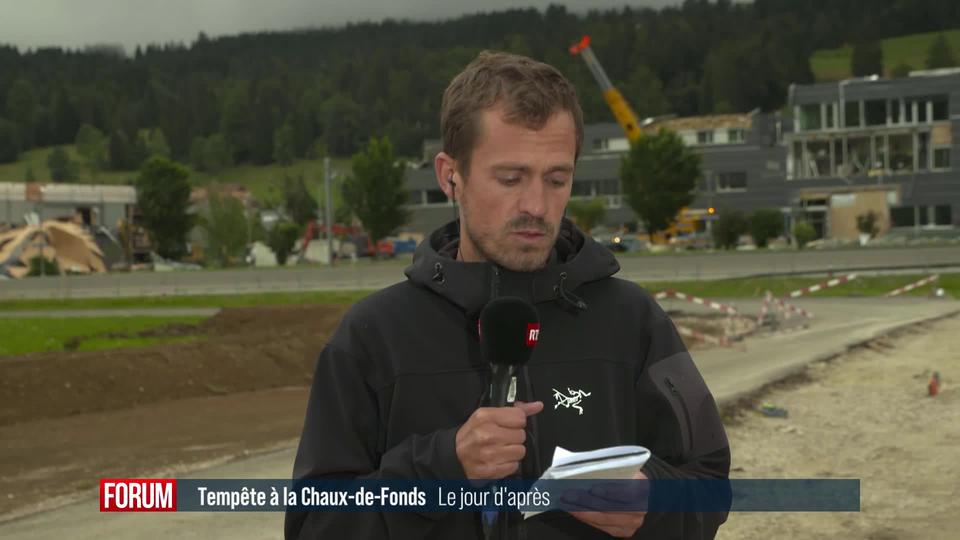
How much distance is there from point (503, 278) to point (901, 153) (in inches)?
4104

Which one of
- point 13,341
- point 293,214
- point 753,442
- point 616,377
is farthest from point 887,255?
point 293,214

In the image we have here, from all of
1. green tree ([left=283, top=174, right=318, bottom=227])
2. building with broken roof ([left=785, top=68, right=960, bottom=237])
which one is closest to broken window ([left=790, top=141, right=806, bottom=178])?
building with broken roof ([left=785, top=68, right=960, bottom=237])

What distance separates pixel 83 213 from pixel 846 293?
99.6m

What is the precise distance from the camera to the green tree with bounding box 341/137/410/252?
89.9 m

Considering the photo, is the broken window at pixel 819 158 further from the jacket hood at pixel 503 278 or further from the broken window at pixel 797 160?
the jacket hood at pixel 503 278

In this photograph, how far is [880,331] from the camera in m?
25.7

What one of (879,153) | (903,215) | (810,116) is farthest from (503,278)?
(810,116)

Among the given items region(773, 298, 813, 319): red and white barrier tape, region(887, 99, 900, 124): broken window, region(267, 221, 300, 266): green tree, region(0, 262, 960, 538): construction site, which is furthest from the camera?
region(267, 221, 300, 266): green tree

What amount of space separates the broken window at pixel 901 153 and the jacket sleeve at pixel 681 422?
103 meters

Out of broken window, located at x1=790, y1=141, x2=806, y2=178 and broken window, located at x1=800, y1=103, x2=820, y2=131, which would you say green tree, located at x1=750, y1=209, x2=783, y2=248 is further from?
broken window, located at x1=790, y1=141, x2=806, y2=178

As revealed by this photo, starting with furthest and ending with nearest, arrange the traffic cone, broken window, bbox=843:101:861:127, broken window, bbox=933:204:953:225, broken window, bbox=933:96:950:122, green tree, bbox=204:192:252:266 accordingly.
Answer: green tree, bbox=204:192:252:266, broken window, bbox=843:101:861:127, broken window, bbox=933:96:950:122, broken window, bbox=933:204:953:225, the traffic cone

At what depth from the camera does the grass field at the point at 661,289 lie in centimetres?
4209

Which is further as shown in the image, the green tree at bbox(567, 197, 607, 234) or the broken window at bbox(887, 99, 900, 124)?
the green tree at bbox(567, 197, 607, 234)

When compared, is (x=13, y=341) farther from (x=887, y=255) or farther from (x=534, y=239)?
(x=887, y=255)
